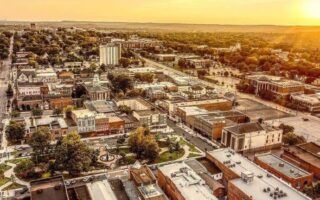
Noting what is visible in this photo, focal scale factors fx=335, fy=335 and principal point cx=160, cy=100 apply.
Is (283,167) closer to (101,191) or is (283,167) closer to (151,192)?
(151,192)

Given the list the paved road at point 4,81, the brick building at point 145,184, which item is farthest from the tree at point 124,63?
the brick building at point 145,184

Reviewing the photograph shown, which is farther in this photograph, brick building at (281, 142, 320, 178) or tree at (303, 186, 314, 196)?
brick building at (281, 142, 320, 178)

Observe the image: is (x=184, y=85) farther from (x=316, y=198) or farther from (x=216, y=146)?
(x=316, y=198)

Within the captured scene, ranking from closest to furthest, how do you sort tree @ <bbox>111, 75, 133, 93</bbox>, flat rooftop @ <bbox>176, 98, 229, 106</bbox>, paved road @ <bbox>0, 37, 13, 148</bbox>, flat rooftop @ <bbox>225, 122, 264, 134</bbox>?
flat rooftop @ <bbox>225, 122, 264, 134</bbox> → flat rooftop @ <bbox>176, 98, 229, 106</bbox> → paved road @ <bbox>0, 37, 13, 148</bbox> → tree @ <bbox>111, 75, 133, 93</bbox>

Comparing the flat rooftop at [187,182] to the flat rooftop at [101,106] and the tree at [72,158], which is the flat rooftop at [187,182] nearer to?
the tree at [72,158]

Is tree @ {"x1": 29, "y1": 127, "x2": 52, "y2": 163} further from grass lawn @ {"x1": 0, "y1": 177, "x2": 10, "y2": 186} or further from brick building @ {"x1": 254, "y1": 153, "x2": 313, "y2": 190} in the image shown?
brick building @ {"x1": 254, "y1": 153, "x2": 313, "y2": 190}

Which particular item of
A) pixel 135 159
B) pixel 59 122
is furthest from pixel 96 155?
pixel 59 122

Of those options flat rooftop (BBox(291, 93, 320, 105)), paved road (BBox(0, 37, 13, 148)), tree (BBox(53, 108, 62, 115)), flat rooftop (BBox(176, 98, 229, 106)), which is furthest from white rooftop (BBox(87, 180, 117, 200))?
flat rooftop (BBox(291, 93, 320, 105))
